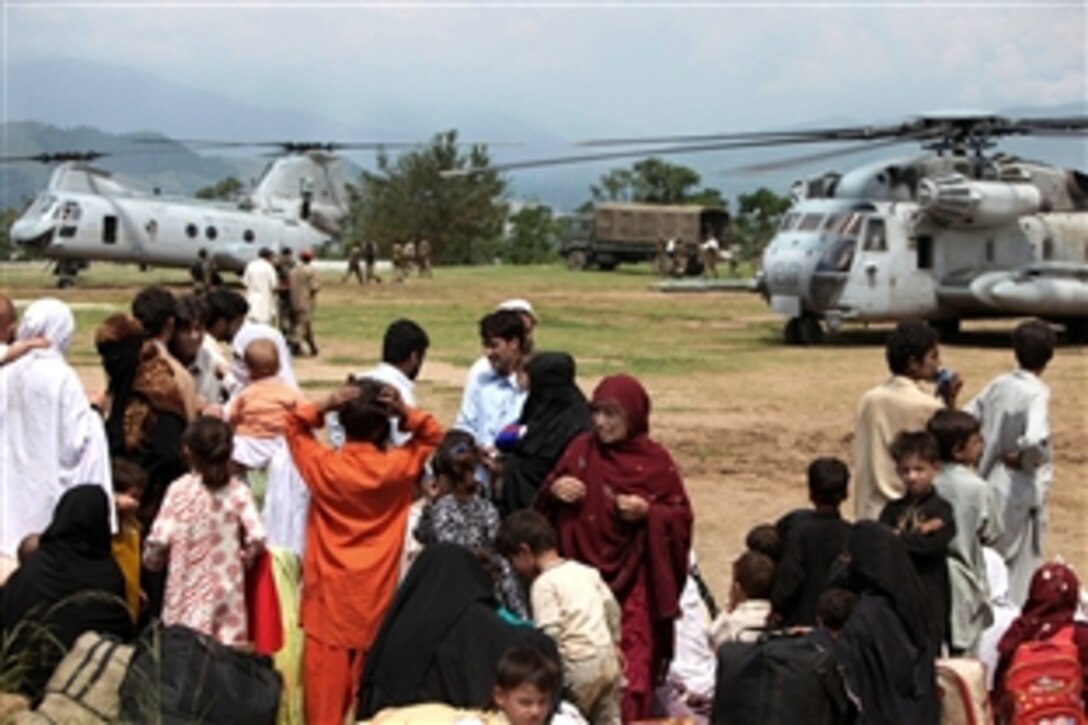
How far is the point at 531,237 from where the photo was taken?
75.9 meters

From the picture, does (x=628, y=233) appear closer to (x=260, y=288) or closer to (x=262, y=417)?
(x=260, y=288)

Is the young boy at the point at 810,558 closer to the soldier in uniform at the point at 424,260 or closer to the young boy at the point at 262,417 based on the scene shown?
the young boy at the point at 262,417

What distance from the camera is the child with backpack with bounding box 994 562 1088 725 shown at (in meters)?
6.28

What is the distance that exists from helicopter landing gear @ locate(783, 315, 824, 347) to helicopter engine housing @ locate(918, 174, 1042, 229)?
2.16 meters

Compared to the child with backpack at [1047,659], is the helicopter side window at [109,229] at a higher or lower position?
higher

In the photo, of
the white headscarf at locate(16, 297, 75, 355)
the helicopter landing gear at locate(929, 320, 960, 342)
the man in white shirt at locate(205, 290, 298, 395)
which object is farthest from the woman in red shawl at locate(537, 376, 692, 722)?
the helicopter landing gear at locate(929, 320, 960, 342)

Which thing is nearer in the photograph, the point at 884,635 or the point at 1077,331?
the point at 884,635

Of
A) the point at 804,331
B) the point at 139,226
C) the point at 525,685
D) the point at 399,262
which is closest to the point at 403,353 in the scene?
the point at 525,685

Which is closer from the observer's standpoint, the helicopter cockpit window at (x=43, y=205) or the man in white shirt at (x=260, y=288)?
the man in white shirt at (x=260, y=288)

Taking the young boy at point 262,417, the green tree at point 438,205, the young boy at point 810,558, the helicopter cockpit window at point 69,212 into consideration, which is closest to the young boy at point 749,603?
the young boy at point 810,558

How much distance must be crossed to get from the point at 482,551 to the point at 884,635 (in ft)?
4.78

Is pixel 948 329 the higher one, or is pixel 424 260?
pixel 424 260

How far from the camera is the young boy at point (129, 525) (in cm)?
619

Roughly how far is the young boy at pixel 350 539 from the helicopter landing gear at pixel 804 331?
748 inches
